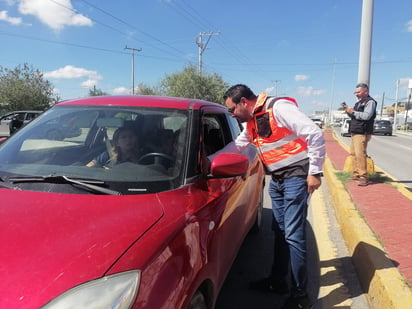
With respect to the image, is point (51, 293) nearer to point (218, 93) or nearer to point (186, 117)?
point (186, 117)

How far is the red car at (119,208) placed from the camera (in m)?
1.38

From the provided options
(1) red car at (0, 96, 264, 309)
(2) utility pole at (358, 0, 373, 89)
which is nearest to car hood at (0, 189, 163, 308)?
(1) red car at (0, 96, 264, 309)

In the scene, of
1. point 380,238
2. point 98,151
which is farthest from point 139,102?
point 380,238

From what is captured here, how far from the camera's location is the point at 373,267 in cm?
316

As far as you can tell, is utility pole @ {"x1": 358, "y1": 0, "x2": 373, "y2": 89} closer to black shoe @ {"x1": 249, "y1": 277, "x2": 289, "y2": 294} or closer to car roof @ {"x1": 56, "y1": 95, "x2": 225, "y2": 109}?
black shoe @ {"x1": 249, "y1": 277, "x2": 289, "y2": 294}

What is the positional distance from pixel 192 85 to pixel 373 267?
45690 mm

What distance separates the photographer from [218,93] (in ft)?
163

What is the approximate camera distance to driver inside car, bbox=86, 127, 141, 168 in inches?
93.3

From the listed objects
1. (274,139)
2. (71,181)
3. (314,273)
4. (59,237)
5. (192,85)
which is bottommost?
(314,273)

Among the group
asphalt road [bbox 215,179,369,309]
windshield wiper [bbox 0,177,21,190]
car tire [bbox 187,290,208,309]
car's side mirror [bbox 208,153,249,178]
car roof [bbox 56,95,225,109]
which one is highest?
car roof [bbox 56,95,225,109]

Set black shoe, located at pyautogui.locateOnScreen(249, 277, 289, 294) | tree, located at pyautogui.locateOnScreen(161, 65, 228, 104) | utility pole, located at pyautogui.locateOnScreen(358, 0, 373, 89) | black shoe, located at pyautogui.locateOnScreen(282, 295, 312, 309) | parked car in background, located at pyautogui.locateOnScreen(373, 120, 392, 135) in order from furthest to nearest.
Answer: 1. tree, located at pyautogui.locateOnScreen(161, 65, 228, 104)
2. parked car in background, located at pyautogui.locateOnScreen(373, 120, 392, 135)
3. utility pole, located at pyautogui.locateOnScreen(358, 0, 373, 89)
4. black shoe, located at pyautogui.locateOnScreen(249, 277, 289, 294)
5. black shoe, located at pyautogui.locateOnScreen(282, 295, 312, 309)

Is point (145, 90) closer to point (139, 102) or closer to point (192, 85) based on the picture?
point (192, 85)

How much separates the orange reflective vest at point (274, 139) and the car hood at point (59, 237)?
46.7 inches

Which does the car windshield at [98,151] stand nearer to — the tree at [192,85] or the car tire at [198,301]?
the car tire at [198,301]
